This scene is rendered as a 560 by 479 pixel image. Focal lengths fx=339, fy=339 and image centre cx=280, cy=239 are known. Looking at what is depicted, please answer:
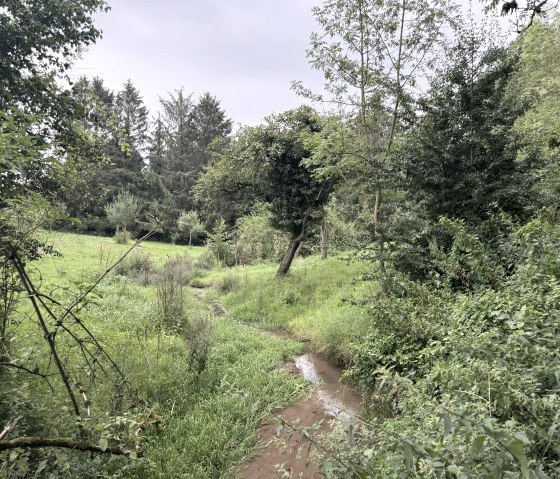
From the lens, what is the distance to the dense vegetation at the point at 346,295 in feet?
6.47

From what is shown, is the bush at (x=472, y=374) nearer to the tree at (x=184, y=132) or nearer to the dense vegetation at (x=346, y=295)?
the dense vegetation at (x=346, y=295)

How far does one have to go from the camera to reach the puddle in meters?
4.85

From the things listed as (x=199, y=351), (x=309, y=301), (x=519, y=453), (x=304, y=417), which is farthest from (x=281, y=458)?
(x=309, y=301)

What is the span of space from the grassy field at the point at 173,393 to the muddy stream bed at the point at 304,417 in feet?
0.54

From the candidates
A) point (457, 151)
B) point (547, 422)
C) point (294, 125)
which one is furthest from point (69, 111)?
point (294, 125)

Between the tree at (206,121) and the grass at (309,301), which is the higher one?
the tree at (206,121)

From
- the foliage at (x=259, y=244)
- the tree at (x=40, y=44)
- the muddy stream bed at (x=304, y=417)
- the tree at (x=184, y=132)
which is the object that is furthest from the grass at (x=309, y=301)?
the tree at (x=184, y=132)

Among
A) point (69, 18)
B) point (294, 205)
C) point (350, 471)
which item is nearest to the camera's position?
point (350, 471)

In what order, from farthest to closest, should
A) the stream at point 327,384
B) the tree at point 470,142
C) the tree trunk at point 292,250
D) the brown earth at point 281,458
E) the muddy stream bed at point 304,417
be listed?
the tree trunk at point 292,250 < the tree at point 470,142 < the stream at point 327,384 < the brown earth at point 281,458 < the muddy stream bed at point 304,417

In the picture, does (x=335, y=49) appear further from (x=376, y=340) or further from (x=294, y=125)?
(x=376, y=340)

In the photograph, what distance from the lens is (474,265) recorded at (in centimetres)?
436

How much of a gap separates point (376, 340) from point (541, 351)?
269 cm

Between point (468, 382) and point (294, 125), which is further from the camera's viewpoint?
point (294, 125)

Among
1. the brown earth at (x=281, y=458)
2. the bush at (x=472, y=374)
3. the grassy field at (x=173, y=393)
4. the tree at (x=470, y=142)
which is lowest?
the brown earth at (x=281, y=458)
